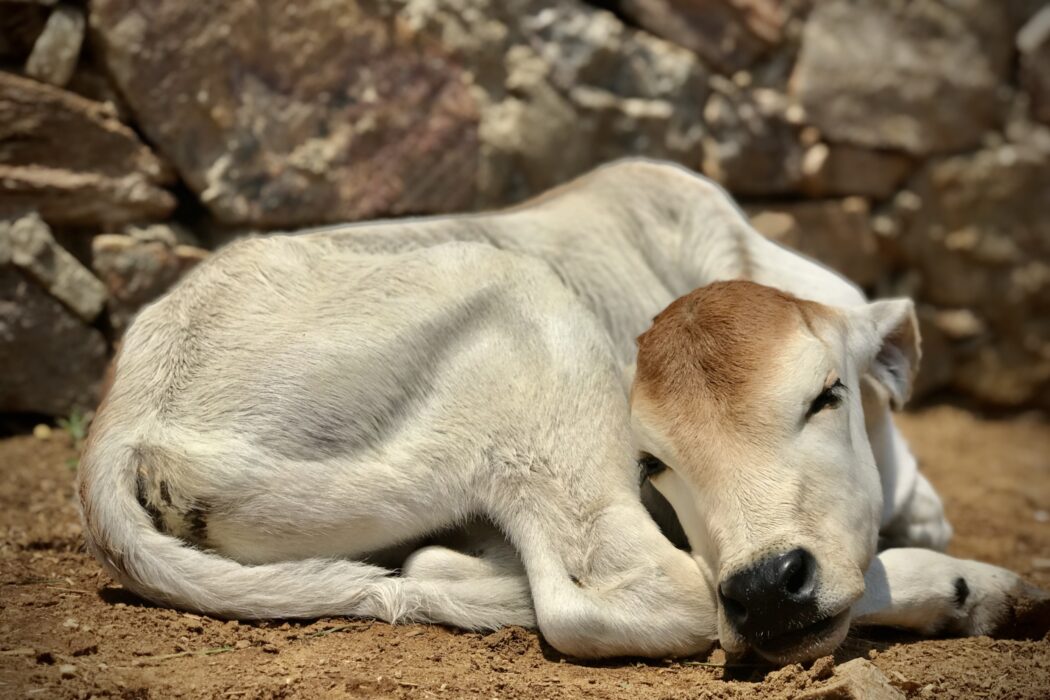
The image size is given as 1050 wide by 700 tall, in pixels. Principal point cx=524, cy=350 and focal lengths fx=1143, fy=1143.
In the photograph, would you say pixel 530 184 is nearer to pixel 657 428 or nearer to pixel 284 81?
pixel 284 81

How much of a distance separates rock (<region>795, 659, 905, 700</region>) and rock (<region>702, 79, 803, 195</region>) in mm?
4443

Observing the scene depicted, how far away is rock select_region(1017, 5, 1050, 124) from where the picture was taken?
24.1 feet

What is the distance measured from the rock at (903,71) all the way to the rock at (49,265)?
4.38 metres

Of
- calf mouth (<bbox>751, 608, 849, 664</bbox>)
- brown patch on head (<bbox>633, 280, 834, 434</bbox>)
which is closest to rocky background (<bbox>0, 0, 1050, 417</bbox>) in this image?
brown patch on head (<bbox>633, 280, 834, 434</bbox>)

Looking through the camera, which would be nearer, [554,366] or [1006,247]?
[554,366]

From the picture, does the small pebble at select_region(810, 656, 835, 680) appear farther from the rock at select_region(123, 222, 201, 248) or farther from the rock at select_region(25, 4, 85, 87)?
the rock at select_region(25, 4, 85, 87)

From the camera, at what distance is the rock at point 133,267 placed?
5.37 metres

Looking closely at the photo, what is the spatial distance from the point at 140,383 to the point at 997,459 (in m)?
5.78

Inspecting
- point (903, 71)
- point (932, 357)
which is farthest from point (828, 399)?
point (932, 357)

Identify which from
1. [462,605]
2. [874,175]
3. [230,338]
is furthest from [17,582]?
[874,175]

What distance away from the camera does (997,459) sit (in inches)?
293

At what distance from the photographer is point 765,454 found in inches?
127

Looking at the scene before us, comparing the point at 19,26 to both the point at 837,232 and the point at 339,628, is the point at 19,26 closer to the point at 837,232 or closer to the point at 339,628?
the point at 339,628

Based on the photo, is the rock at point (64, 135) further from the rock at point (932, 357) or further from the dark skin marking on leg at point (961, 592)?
the rock at point (932, 357)
